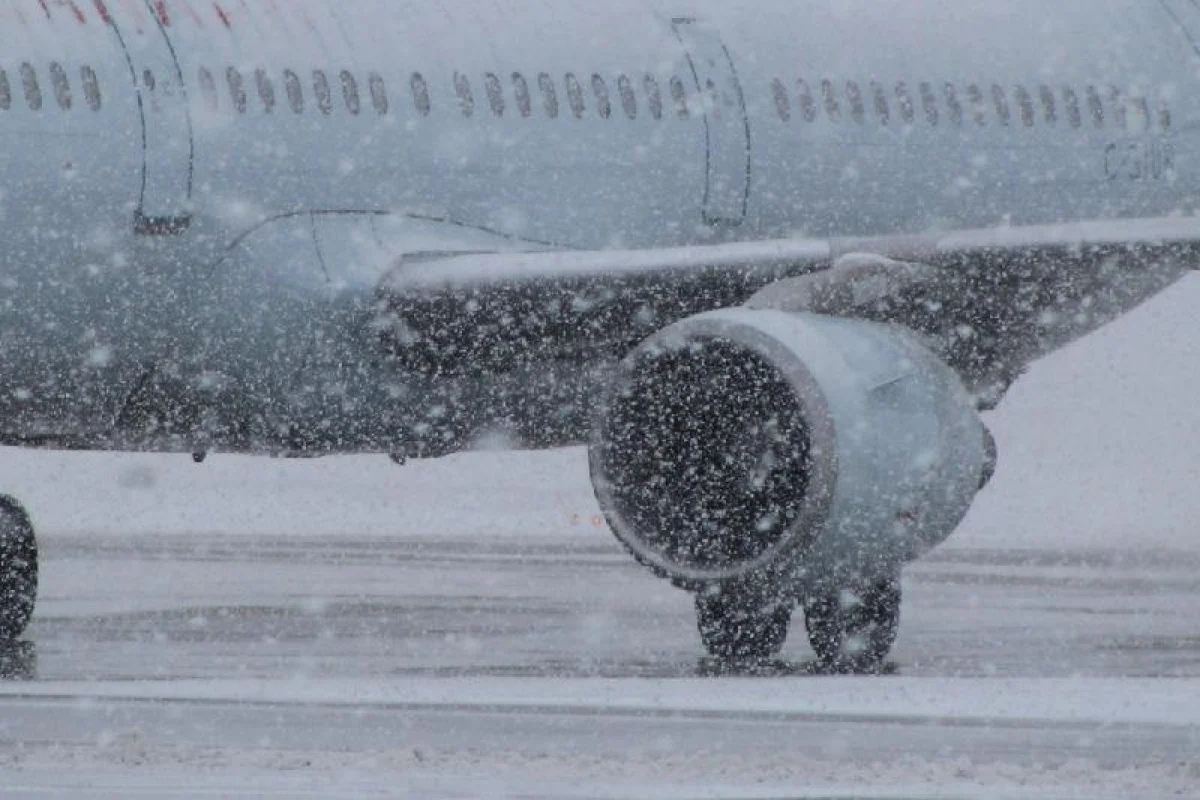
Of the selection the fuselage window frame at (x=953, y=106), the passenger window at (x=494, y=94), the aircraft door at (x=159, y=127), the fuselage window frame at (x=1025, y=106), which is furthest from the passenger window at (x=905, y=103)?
the aircraft door at (x=159, y=127)

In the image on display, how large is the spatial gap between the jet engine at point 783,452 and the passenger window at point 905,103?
406 cm

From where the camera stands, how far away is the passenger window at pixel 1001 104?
18266 mm

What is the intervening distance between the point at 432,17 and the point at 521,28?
1.98ft

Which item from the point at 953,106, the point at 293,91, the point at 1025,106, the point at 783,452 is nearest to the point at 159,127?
the point at 293,91

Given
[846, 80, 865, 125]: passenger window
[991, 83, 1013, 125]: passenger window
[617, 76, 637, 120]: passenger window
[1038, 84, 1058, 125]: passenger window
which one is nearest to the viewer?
[617, 76, 637, 120]: passenger window

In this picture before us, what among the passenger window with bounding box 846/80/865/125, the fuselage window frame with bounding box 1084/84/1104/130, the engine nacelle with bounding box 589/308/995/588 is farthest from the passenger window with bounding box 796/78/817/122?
the engine nacelle with bounding box 589/308/995/588

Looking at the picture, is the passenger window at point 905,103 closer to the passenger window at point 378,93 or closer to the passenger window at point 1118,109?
the passenger window at point 1118,109

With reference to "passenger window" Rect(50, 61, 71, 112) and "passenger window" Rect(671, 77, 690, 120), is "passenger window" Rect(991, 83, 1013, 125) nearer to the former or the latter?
"passenger window" Rect(671, 77, 690, 120)

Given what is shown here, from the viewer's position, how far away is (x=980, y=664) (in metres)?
13.5

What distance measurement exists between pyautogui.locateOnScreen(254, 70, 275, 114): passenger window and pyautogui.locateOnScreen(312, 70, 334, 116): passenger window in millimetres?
268

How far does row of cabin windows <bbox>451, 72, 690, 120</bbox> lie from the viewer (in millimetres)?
15711

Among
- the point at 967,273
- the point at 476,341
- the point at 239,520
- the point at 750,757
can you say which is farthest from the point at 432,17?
the point at 239,520

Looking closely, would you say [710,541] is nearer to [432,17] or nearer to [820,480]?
[820,480]

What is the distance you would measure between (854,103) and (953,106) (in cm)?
85
